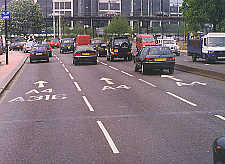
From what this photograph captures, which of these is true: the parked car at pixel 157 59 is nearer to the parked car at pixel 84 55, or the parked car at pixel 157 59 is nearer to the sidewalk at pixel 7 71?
the sidewalk at pixel 7 71

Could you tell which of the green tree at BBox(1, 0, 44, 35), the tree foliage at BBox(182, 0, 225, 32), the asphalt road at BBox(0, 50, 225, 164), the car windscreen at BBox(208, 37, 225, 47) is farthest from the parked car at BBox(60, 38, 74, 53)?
the green tree at BBox(1, 0, 44, 35)

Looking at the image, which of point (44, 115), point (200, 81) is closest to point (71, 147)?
point (44, 115)

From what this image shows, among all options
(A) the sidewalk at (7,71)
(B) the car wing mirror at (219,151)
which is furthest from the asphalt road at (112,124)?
(A) the sidewalk at (7,71)

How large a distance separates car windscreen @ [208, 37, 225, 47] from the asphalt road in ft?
51.1

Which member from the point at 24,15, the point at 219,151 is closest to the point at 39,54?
the point at 219,151

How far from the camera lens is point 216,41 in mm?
33562

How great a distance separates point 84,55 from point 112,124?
23.6m

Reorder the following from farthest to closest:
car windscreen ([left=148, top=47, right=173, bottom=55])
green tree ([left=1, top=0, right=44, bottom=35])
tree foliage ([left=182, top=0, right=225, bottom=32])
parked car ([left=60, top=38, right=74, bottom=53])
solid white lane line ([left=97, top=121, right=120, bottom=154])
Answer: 1. green tree ([left=1, top=0, right=44, bottom=35])
2. parked car ([left=60, top=38, right=74, bottom=53])
3. tree foliage ([left=182, top=0, right=225, bottom=32])
4. car windscreen ([left=148, top=47, right=173, bottom=55])
5. solid white lane line ([left=97, top=121, right=120, bottom=154])

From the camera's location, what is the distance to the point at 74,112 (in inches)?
491

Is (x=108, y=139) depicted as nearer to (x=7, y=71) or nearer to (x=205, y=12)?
(x=7, y=71)

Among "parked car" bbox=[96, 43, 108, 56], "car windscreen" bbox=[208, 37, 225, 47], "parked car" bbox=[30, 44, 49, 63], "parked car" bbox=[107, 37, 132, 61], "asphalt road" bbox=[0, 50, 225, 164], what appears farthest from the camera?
"parked car" bbox=[96, 43, 108, 56]

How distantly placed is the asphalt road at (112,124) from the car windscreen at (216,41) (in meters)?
15.6

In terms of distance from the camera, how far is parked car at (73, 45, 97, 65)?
33.5m

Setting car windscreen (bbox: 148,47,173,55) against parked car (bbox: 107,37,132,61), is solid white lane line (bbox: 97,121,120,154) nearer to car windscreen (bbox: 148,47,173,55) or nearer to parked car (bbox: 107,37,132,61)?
Result: car windscreen (bbox: 148,47,173,55)
